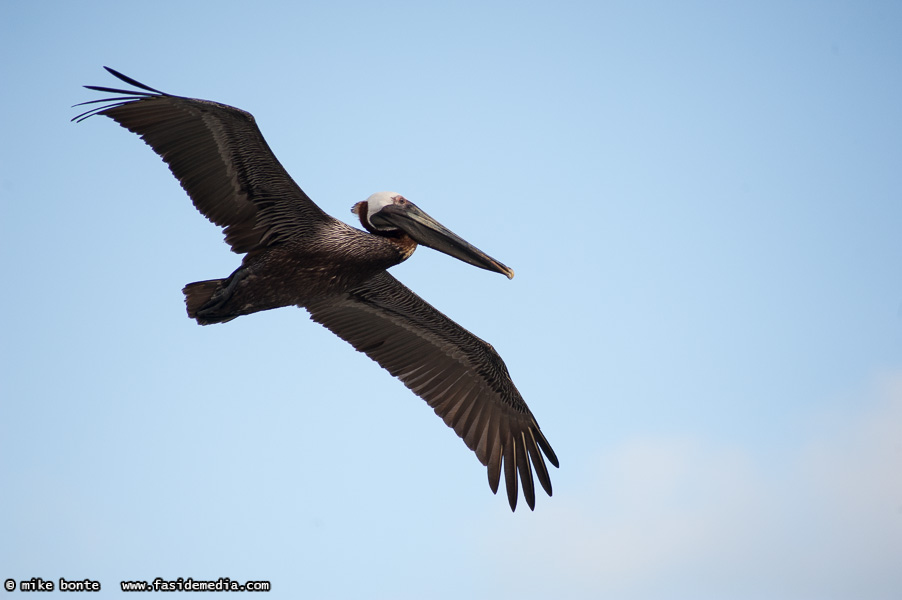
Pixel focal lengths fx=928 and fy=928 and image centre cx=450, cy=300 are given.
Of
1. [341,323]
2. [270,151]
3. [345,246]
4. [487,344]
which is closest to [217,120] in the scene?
[270,151]

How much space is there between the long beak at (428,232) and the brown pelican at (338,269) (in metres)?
0.01

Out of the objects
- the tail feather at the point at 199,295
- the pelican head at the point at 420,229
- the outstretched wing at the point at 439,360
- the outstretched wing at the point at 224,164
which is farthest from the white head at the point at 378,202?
the tail feather at the point at 199,295

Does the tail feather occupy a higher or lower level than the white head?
lower

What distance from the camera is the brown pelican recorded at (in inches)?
375

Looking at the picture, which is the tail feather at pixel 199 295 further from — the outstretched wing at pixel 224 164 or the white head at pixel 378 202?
the white head at pixel 378 202

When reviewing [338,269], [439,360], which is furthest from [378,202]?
[439,360]

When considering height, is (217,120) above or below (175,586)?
above

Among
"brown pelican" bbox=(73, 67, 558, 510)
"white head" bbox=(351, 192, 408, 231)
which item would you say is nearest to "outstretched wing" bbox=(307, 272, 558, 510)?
"brown pelican" bbox=(73, 67, 558, 510)

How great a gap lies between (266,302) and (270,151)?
1.68 metres

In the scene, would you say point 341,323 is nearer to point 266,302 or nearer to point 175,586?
point 266,302

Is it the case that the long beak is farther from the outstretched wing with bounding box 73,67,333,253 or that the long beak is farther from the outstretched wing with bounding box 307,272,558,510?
the outstretched wing with bounding box 307,272,558,510

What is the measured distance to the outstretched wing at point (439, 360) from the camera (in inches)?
452

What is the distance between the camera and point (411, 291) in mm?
11664

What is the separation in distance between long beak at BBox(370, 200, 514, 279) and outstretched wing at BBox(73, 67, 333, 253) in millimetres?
699
